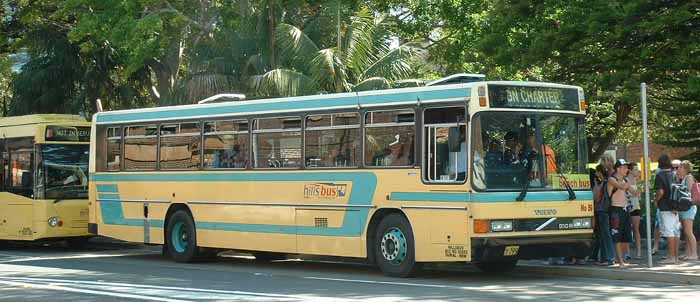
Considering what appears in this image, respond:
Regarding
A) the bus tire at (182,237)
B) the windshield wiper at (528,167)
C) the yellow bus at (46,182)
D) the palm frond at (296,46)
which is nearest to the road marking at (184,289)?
the windshield wiper at (528,167)

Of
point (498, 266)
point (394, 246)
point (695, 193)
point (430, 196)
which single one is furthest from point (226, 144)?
point (695, 193)

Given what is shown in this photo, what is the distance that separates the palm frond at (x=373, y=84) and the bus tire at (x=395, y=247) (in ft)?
31.2

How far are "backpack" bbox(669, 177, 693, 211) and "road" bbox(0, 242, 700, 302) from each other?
6.75 feet

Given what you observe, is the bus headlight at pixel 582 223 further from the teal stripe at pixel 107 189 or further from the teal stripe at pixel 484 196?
the teal stripe at pixel 107 189

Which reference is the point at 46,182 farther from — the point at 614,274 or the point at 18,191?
the point at 614,274

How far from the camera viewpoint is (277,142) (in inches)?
704

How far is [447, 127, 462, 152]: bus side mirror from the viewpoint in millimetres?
14789

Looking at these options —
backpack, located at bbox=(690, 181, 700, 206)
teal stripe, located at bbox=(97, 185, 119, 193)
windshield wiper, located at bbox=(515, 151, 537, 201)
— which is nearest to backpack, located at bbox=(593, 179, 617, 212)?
backpack, located at bbox=(690, 181, 700, 206)

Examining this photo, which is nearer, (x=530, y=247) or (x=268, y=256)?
(x=530, y=247)

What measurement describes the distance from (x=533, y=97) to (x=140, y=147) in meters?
8.81

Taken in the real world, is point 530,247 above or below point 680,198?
below

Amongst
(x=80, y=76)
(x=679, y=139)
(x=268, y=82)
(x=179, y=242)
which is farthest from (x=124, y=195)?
A: (x=80, y=76)

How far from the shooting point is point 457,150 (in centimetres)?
1477

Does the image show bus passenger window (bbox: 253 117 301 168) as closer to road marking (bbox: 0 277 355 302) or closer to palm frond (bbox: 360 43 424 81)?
road marking (bbox: 0 277 355 302)
